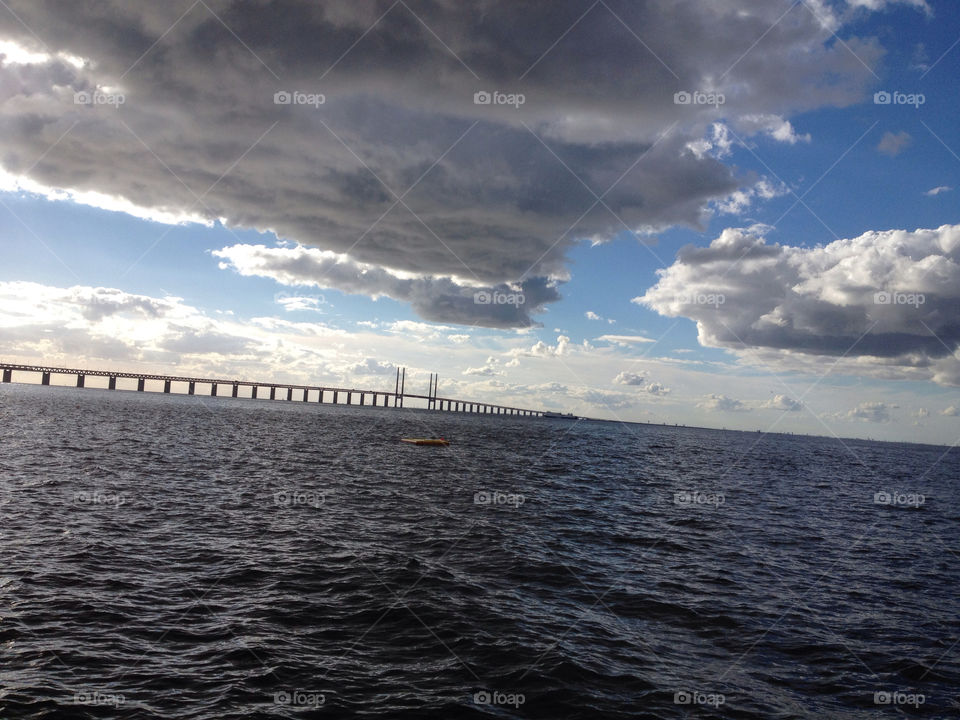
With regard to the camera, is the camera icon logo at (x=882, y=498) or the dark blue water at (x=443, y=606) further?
the camera icon logo at (x=882, y=498)

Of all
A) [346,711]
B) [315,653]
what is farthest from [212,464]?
[346,711]

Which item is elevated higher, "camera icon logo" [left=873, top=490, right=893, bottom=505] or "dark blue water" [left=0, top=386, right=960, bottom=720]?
"camera icon logo" [left=873, top=490, right=893, bottom=505]

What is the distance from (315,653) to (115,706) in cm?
389

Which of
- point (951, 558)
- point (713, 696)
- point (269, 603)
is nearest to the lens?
point (713, 696)

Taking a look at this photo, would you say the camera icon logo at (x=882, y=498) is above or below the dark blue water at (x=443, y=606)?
above

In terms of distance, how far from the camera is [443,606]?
16.4 m

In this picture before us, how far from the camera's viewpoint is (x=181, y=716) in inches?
394

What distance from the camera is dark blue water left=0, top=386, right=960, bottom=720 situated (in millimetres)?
11523

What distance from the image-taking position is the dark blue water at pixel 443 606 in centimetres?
1152

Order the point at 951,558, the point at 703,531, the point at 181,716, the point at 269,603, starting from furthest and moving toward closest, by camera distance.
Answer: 1. the point at 703,531
2. the point at 951,558
3. the point at 269,603
4. the point at 181,716

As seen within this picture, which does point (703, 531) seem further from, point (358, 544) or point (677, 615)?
point (358, 544)

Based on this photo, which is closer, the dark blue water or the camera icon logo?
the dark blue water

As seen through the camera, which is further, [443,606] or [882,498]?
[882,498]

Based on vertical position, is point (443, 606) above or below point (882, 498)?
below
